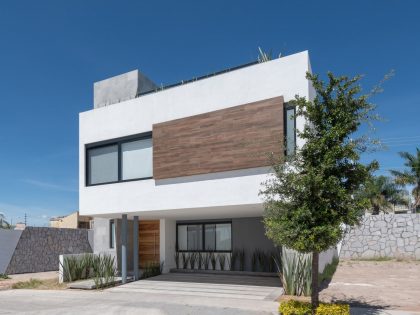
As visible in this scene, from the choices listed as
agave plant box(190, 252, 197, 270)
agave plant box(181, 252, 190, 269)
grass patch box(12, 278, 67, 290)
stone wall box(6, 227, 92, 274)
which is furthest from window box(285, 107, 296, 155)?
stone wall box(6, 227, 92, 274)

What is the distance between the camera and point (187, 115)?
1310cm

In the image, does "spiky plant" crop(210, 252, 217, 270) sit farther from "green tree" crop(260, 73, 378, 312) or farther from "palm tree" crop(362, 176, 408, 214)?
"palm tree" crop(362, 176, 408, 214)

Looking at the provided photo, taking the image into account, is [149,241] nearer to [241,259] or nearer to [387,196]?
[241,259]

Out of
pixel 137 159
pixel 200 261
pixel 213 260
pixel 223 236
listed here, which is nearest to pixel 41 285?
pixel 200 261

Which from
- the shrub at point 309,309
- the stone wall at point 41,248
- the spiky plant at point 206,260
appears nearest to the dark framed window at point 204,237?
the spiky plant at point 206,260

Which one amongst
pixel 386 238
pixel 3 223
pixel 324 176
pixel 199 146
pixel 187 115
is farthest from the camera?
pixel 3 223

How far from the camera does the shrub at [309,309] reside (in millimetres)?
7859

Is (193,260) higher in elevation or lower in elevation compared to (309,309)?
lower

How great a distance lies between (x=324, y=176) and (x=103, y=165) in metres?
9.67

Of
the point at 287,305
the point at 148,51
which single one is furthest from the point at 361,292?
the point at 148,51

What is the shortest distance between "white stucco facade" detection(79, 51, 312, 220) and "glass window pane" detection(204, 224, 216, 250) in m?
4.62

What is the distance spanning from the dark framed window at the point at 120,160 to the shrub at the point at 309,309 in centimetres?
700

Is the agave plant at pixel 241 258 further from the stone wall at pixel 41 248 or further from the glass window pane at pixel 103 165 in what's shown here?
the stone wall at pixel 41 248

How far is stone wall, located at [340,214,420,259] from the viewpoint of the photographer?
67.1ft
